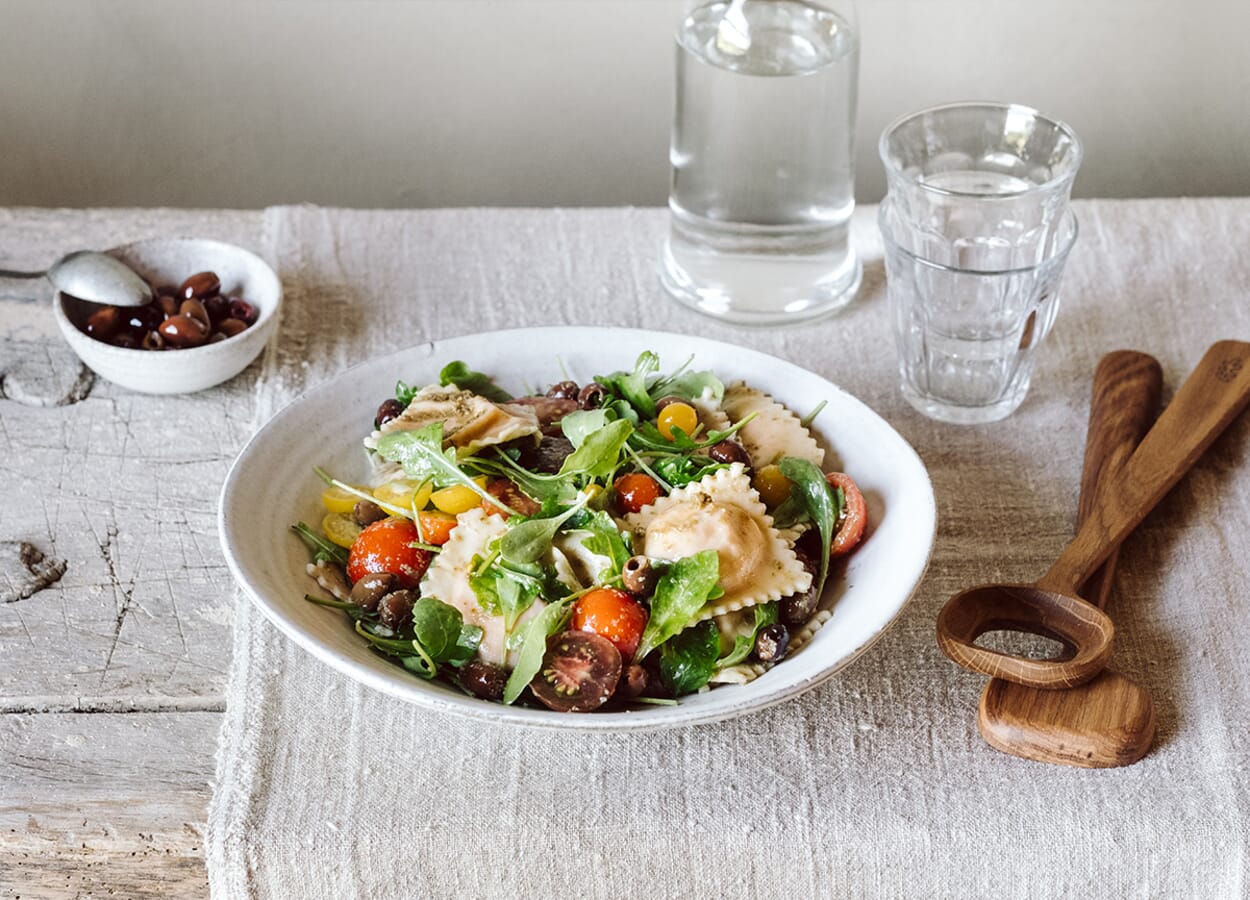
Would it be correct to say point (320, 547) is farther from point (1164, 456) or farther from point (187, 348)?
point (1164, 456)

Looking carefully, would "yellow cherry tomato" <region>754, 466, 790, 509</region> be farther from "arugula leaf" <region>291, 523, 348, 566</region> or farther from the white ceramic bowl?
"arugula leaf" <region>291, 523, 348, 566</region>

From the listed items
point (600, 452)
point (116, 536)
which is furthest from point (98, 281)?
point (600, 452)

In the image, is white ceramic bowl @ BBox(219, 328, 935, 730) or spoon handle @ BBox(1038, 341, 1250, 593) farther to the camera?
spoon handle @ BBox(1038, 341, 1250, 593)

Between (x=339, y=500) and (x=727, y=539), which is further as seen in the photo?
(x=339, y=500)

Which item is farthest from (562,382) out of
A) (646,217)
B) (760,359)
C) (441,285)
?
(646,217)

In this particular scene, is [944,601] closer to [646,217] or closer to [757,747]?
[757,747]

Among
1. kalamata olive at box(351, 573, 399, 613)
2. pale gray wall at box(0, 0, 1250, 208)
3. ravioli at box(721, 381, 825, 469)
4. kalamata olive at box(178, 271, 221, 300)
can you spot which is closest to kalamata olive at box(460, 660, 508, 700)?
kalamata olive at box(351, 573, 399, 613)

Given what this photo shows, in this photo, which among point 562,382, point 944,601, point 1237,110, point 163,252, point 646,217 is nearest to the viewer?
point 944,601
